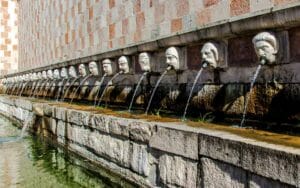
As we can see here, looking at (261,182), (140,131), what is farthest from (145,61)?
(261,182)

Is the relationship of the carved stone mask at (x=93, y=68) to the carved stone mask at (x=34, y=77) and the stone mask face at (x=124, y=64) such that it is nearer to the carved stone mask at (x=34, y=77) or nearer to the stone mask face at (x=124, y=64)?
the stone mask face at (x=124, y=64)

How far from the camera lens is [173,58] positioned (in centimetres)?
476

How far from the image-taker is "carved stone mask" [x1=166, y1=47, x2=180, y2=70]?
474cm

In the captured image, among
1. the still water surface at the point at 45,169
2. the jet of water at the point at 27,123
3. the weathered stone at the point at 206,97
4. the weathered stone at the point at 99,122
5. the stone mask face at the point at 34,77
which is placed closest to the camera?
the weathered stone at the point at 206,97

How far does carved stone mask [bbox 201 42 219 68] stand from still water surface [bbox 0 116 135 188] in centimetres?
142

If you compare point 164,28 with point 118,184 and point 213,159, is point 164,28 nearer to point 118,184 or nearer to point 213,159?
point 118,184

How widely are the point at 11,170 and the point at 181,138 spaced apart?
2.75 m

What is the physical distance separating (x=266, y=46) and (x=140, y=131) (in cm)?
135

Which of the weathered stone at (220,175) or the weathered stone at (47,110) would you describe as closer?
the weathered stone at (220,175)

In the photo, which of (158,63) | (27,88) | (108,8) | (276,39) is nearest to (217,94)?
(276,39)

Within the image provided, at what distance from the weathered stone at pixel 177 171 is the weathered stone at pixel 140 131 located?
0.30 metres

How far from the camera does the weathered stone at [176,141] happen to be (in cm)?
304

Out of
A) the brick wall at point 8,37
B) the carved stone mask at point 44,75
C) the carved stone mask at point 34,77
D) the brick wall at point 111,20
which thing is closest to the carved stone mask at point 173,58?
the brick wall at point 111,20

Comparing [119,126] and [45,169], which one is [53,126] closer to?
[45,169]
